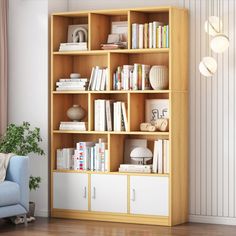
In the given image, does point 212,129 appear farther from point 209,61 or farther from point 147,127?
point 209,61

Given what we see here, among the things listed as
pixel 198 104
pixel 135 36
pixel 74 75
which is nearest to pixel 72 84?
pixel 74 75

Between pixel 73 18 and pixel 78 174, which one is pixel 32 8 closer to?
pixel 73 18

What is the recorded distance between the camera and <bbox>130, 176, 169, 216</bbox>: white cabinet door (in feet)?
23.2

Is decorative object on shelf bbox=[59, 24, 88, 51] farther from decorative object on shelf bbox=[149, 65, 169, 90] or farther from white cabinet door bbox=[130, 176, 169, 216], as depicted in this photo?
white cabinet door bbox=[130, 176, 169, 216]

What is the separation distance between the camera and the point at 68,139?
7.86 m

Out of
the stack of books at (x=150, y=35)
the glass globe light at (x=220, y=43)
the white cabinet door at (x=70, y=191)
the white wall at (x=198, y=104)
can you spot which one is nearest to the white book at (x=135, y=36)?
the stack of books at (x=150, y=35)

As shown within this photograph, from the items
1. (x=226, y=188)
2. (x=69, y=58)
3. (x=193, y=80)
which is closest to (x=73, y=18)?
(x=69, y=58)

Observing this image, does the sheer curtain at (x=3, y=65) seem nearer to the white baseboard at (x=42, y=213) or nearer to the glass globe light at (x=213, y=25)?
the white baseboard at (x=42, y=213)

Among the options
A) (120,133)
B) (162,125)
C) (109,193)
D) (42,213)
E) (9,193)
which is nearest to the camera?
(9,193)

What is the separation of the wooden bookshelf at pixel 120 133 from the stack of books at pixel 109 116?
0.06 meters

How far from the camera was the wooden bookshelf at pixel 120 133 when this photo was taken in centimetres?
711

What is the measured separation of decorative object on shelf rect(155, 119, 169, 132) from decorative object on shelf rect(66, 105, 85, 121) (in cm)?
86

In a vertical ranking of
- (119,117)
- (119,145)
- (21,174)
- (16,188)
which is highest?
(119,117)

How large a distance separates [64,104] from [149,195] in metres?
1.41
